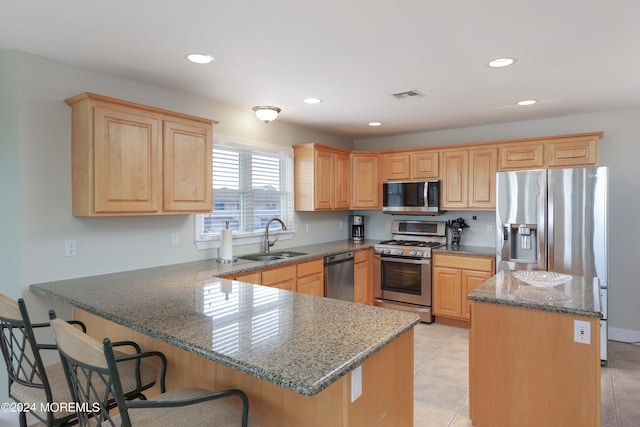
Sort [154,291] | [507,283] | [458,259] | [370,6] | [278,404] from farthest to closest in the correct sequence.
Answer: [458,259] < [507,283] < [154,291] < [370,6] < [278,404]

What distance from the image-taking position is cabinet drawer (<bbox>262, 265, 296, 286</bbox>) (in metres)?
3.44

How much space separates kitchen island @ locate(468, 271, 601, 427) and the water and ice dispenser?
148cm

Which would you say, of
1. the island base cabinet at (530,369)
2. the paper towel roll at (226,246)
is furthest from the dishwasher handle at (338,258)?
the island base cabinet at (530,369)

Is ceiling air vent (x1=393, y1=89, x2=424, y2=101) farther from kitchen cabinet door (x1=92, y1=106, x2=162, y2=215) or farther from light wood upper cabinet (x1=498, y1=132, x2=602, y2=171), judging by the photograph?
kitchen cabinet door (x1=92, y1=106, x2=162, y2=215)

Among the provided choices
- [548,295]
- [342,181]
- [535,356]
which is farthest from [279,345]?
[342,181]

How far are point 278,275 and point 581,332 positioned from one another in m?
2.34

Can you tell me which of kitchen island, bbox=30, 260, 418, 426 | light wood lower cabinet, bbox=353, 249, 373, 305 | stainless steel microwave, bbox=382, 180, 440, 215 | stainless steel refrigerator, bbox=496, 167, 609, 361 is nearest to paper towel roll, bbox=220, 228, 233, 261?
kitchen island, bbox=30, 260, 418, 426

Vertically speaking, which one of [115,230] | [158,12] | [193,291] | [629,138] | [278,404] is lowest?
[278,404]

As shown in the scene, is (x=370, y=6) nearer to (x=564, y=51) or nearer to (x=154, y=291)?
(x=564, y=51)

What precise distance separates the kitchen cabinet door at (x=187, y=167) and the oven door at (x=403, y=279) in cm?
249

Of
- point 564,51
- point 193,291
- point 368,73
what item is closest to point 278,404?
point 193,291

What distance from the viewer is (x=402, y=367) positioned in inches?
69.2

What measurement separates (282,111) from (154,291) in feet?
7.82

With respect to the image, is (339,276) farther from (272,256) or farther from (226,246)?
(226,246)
